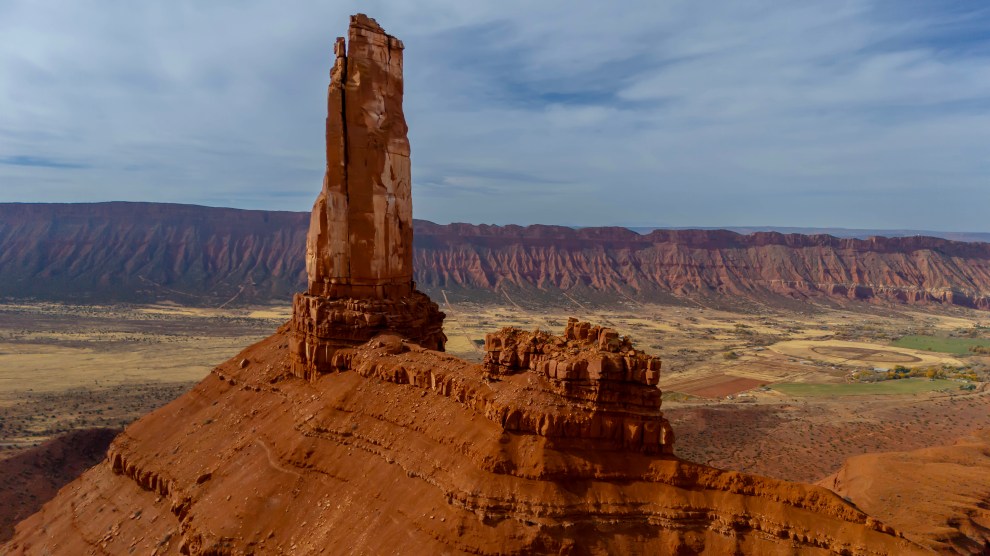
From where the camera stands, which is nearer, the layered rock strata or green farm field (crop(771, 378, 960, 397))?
the layered rock strata

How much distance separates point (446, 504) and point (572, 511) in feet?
9.61

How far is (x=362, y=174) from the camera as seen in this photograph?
74.9 ft

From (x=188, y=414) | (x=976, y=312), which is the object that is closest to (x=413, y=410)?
(x=188, y=414)

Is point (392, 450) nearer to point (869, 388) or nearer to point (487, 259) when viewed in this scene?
point (869, 388)

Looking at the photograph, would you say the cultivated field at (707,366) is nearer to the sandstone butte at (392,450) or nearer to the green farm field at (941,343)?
the green farm field at (941,343)

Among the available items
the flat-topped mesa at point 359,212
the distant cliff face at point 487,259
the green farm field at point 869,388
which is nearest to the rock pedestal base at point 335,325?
the flat-topped mesa at point 359,212

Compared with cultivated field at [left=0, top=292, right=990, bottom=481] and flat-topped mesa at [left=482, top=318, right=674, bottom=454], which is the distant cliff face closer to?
cultivated field at [left=0, top=292, right=990, bottom=481]

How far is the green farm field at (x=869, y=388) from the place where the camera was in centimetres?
6562

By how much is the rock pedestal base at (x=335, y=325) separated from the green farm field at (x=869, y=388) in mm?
57542

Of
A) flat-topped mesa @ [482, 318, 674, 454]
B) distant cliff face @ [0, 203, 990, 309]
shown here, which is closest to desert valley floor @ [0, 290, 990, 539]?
flat-topped mesa @ [482, 318, 674, 454]

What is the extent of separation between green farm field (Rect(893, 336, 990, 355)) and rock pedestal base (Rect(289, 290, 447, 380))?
109 metres

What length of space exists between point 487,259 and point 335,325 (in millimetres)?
163339

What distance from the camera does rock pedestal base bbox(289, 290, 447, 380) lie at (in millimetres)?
22453

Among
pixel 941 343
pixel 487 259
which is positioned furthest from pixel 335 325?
pixel 487 259
